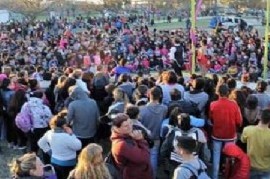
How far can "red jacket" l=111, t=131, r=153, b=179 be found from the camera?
600cm

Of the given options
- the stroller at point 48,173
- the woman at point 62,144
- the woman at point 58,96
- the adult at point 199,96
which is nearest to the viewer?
the stroller at point 48,173

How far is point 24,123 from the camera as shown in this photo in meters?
8.95

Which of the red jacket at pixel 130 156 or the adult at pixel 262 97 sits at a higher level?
the adult at pixel 262 97

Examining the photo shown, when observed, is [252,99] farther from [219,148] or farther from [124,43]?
[124,43]

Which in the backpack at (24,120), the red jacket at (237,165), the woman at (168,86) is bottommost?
the red jacket at (237,165)

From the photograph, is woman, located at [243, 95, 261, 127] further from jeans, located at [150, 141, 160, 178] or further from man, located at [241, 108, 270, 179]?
jeans, located at [150, 141, 160, 178]

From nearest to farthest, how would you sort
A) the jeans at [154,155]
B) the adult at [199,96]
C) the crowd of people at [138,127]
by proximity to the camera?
the crowd of people at [138,127]
the jeans at [154,155]
the adult at [199,96]

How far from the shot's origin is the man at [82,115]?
26.7 ft

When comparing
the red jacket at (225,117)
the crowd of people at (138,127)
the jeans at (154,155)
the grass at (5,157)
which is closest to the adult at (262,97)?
the crowd of people at (138,127)

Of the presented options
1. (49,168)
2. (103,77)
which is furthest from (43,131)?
(49,168)

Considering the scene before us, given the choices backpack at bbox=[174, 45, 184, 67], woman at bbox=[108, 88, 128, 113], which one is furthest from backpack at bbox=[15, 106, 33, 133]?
backpack at bbox=[174, 45, 184, 67]

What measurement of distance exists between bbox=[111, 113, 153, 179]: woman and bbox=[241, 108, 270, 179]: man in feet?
5.32

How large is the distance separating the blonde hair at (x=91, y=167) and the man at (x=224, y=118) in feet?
10.2

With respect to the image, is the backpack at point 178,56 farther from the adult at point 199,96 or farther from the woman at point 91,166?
the woman at point 91,166
